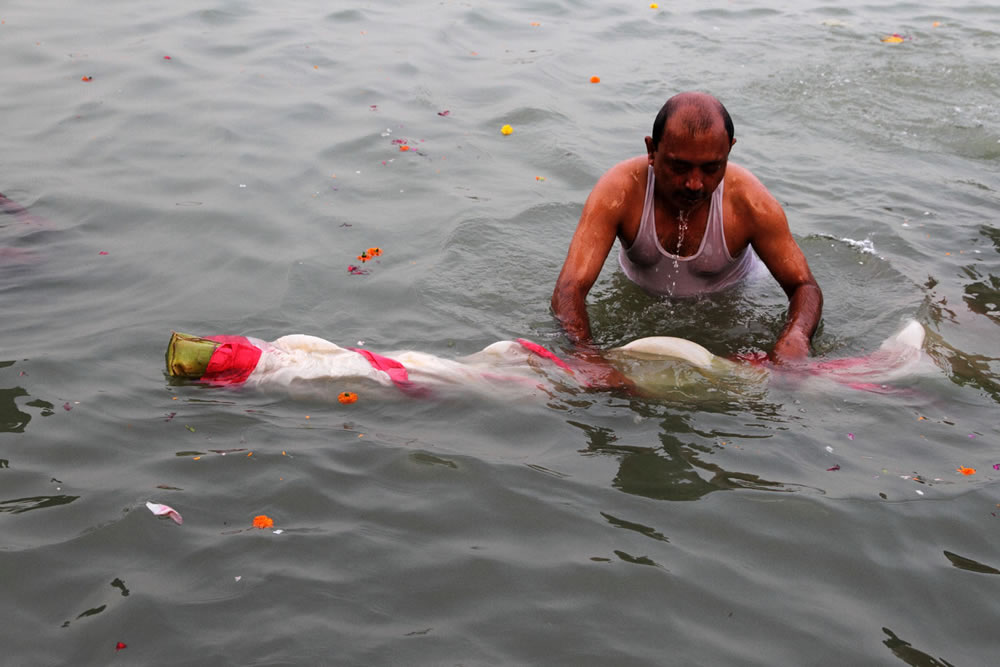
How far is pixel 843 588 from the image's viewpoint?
304 cm

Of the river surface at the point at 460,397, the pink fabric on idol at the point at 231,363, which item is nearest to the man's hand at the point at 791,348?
the river surface at the point at 460,397

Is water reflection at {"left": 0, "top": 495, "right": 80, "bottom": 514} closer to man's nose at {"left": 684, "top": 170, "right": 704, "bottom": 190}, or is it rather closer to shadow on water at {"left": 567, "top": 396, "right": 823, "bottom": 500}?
shadow on water at {"left": 567, "top": 396, "right": 823, "bottom": 500}

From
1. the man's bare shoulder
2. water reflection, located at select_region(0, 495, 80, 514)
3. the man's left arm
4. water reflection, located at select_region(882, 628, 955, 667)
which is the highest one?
the man's bare shoulder

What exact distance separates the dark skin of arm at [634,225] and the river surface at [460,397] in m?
0.24

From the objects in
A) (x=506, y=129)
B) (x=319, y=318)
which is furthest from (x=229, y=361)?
(x=506, y=129)

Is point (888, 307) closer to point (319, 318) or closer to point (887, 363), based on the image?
point (887, 363)

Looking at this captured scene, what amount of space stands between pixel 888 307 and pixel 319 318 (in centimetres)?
302

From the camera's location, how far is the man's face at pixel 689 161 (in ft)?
13.4

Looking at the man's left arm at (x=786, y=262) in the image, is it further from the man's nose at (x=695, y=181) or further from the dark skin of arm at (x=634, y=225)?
the man's nose at (x=695, y=181)

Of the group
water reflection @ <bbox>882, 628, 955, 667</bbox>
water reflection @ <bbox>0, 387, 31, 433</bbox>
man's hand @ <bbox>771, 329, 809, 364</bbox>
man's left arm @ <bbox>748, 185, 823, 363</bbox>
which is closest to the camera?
water reflection @ <bbox>882, 628, 955, 667</bbox>

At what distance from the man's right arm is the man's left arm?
657 mm

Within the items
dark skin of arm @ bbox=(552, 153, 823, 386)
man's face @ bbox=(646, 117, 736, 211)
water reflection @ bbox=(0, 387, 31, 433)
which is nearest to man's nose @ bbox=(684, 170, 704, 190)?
man's face @ bbox=(646, 117, 736, 211)

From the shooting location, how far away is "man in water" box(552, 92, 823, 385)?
4.38 meters

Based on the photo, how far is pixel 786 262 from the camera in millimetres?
4691
